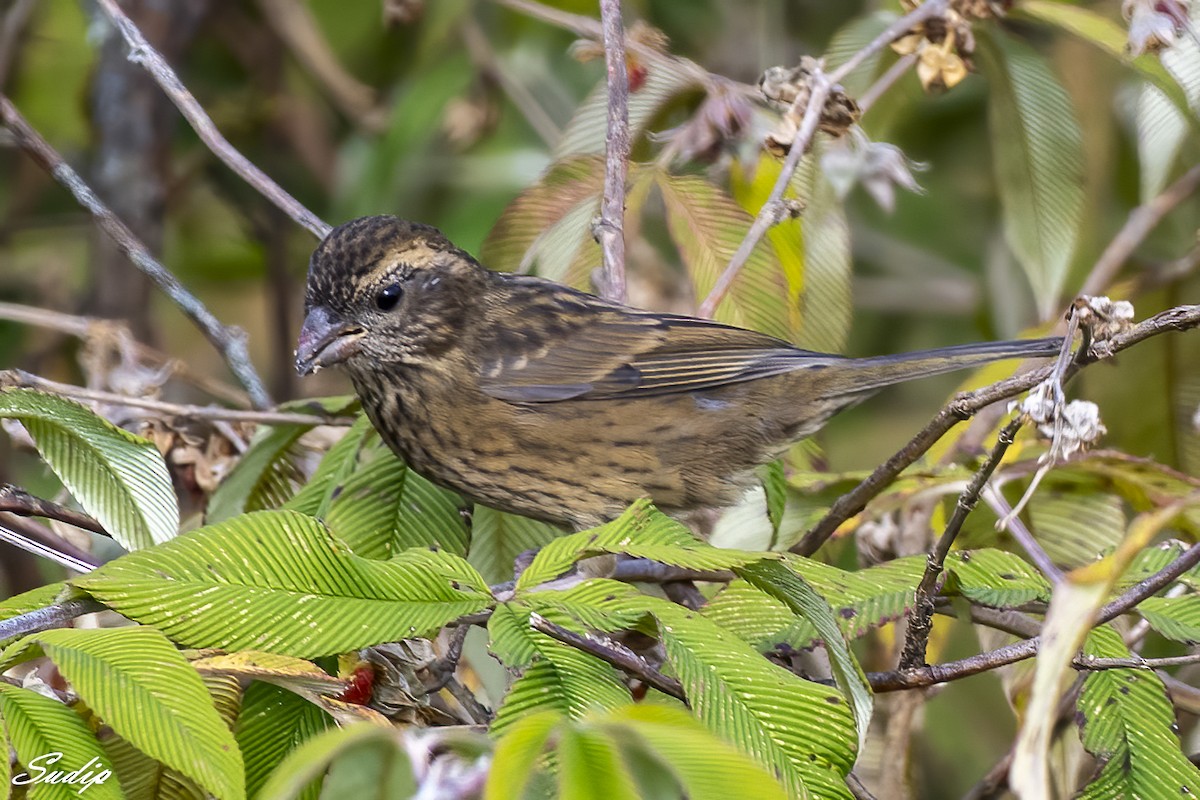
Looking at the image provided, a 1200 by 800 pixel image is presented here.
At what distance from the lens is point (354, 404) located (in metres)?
3.43

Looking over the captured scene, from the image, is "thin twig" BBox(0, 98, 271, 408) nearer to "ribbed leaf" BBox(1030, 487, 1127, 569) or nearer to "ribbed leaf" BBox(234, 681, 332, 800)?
"ribbed leaf" BBox(234, 681, 332, 800)

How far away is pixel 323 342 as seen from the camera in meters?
3.56

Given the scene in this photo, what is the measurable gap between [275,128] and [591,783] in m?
5.44

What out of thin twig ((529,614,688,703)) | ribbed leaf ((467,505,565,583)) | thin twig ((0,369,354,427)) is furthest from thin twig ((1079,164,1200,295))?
thin twig ((529,614,688,703))

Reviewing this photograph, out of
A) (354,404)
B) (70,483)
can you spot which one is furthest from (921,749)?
(70,483)

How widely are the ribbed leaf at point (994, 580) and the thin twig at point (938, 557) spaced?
0.10m

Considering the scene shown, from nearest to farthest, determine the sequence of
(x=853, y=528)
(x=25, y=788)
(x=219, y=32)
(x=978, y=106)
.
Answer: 1. (x=25, y=788)
2. (x=853, y=528)
3. (x=978, y=106)
4. (x=219, y=32)

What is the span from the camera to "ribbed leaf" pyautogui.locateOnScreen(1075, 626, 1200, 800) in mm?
1991

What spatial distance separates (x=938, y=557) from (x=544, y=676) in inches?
25.0

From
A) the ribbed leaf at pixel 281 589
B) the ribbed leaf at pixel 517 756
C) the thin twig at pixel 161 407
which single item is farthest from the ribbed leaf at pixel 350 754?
the thin twig at pixel 161 407

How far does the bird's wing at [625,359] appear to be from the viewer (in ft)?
12.5

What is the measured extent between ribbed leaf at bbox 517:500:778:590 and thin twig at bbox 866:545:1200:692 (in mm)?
396

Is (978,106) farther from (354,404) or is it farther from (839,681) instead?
(839,681)

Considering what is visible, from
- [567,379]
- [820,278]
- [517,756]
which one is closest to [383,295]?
[567,379]
